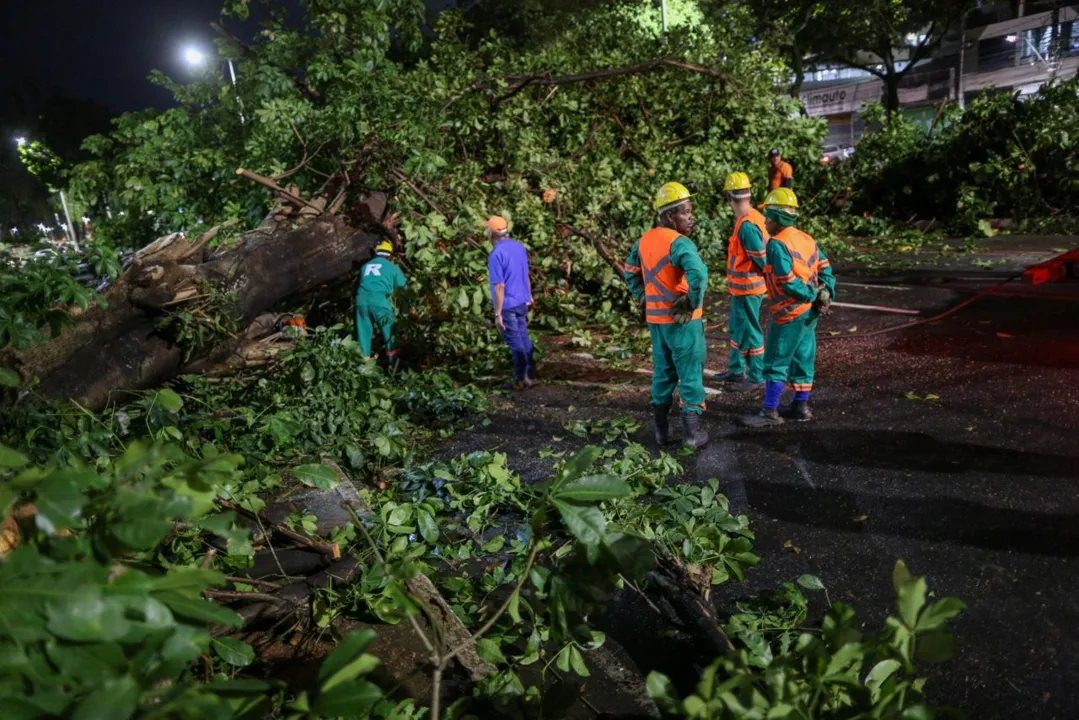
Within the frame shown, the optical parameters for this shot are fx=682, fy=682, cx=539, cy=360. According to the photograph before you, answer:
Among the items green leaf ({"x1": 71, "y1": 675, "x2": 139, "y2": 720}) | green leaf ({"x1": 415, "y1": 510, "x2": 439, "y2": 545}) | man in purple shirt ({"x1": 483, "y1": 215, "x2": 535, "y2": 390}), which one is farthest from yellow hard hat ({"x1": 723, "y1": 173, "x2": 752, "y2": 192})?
green leaf ({"x1": 71, "y1": 675, "x2": 139, "y2": 720})

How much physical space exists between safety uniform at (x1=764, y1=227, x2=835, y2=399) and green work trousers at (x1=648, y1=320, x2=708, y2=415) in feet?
2.07

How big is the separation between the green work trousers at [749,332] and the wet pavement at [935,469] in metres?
0.33

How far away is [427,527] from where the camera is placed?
354 cm

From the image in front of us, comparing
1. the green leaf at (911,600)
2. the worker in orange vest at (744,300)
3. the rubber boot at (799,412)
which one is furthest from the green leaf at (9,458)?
the worker in orange vest at (744,300)

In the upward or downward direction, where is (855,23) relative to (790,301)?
upward

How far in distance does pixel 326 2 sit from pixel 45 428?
7.34 m

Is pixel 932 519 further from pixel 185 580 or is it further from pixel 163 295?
pixel 163 295

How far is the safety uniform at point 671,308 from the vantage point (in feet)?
14.7

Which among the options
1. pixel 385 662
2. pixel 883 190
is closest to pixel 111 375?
pixel 385 662

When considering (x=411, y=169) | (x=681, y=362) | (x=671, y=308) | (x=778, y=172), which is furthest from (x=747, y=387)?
(x=778, y=172)

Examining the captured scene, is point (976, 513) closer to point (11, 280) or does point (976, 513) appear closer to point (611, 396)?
point (611, 396)

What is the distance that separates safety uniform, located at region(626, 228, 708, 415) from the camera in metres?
4.49

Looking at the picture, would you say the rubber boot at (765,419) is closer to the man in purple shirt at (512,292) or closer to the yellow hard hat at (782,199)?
the yellow hard hat at (782,199)

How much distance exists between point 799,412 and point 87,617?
16.1ft
